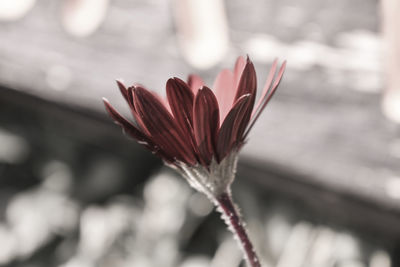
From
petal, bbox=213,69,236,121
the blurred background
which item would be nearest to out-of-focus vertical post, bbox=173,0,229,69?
the blurred background

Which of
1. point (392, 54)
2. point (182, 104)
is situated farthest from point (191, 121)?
point (392, 54)

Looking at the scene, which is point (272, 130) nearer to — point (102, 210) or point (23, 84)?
point (102, 210)

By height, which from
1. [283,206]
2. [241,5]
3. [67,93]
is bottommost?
[283,206]

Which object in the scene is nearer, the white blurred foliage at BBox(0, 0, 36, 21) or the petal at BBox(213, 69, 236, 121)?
the petal at BBox(213, 69, 236, 121)

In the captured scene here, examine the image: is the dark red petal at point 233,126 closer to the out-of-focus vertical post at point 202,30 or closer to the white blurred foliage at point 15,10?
the out-of-focus vertical post at point 202,30

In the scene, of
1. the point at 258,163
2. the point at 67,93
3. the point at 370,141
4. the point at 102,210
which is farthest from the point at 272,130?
the point at 67,93

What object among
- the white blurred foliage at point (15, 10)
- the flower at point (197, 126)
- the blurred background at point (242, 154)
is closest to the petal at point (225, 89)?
the flower at point (197, 126)

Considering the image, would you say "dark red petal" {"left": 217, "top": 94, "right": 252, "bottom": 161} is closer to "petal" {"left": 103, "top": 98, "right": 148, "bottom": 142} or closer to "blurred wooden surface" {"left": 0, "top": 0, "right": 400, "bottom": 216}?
"petal" {"left": 103, "top": 98, "right": 148, "bottom": 142}
